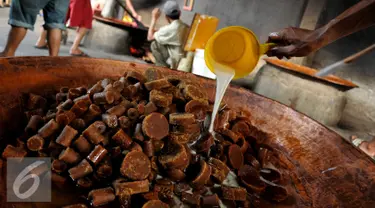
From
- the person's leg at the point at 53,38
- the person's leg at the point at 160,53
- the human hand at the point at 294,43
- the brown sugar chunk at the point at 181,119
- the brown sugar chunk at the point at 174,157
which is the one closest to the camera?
the brown sugar chunk at the point at 174,157

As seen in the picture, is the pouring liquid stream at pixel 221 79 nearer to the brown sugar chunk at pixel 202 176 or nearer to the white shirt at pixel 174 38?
the brown sugar chunk at pixel 202 176

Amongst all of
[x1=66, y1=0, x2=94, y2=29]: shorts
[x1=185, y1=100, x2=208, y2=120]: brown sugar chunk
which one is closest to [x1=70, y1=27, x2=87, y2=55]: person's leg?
[x1=66, y1=0, x2=94, y2=29]: shorts

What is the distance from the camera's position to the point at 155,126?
5.33 ft

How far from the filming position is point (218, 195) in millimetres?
1672

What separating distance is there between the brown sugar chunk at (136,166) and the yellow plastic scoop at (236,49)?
3.18 feet

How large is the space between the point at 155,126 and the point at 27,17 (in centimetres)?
314

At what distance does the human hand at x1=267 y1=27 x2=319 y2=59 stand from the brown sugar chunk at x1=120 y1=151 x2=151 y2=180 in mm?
1263

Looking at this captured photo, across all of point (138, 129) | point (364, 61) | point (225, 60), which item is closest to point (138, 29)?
point (364, 61)

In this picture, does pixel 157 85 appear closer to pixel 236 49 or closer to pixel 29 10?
pixel 236 49

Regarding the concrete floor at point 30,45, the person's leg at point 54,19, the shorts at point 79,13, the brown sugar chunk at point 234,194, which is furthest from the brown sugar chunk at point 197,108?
the shorts at point 79,13

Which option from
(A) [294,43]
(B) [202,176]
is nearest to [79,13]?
(A) [294,43]

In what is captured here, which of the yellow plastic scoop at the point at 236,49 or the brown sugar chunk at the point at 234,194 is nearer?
the brown sugar chunk at the point at 234,194

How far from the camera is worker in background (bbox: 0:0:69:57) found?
3561 mm

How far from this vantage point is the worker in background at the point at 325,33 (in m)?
1.87
